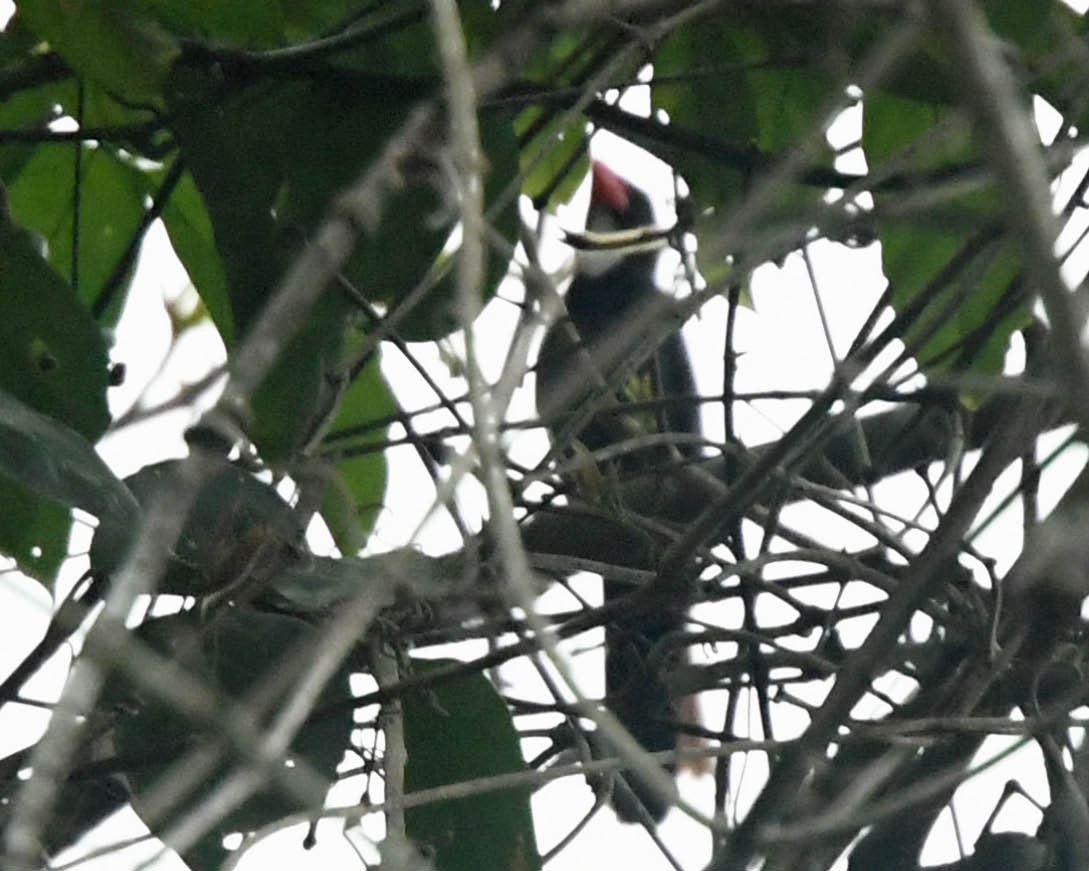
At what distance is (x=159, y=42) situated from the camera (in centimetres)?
74

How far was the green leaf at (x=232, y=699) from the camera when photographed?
2.49ft

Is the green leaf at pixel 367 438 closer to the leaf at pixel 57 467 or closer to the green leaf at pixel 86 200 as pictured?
the green leaf at pixel 86 200

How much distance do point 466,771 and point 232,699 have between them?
13cm

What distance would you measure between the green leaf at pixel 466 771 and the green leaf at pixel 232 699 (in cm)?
5

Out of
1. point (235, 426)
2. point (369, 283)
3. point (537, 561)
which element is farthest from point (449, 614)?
point (235, 426)

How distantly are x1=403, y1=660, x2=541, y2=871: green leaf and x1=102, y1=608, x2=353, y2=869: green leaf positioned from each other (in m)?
0.05

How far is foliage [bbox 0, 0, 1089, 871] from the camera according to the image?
0.65 m

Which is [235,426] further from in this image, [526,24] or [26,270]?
[26,270]

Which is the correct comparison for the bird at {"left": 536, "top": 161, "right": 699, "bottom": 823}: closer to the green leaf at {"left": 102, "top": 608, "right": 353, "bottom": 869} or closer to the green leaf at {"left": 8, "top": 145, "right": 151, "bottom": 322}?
the green leaf at {"left": 102, "top": 608, "right": 353, "bottom": 869}

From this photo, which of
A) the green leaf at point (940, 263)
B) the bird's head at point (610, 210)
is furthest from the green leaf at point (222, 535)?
the bird's head at point (610, 210)

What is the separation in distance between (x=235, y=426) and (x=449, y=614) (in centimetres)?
41

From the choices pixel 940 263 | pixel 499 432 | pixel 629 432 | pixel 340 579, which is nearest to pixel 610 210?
pixel 629 432

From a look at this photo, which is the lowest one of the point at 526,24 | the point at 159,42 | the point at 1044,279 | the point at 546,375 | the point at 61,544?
the point at 1044,279

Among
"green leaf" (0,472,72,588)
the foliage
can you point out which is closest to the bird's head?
the foliage
